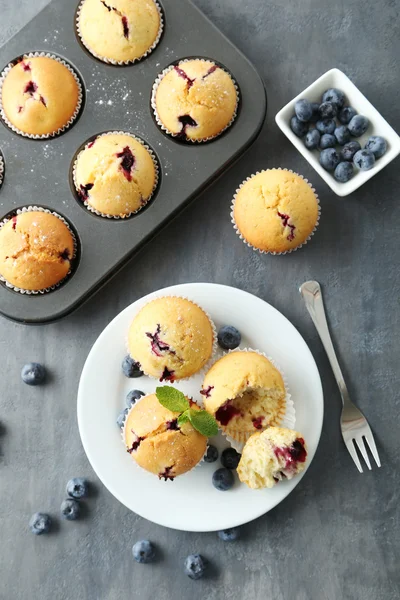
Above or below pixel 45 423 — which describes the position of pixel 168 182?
above

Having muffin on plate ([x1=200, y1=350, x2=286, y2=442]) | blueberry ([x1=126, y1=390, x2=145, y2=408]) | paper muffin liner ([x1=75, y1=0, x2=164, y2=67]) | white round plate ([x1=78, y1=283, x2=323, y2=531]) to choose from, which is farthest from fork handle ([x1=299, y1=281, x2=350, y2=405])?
paper muffin liner ([x1=75, y1=0, x2=164, y2=67])

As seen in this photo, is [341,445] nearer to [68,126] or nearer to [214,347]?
[214,347]

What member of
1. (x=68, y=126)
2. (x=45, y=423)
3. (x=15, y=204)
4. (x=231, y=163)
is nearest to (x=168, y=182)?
(x=231, y=163)

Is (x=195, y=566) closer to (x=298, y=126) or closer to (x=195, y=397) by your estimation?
(x=195, y=397)

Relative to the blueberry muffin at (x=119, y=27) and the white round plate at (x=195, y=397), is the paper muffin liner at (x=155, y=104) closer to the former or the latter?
the blueberry muffin at (x=119, y=27)

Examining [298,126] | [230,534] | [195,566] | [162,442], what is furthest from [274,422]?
[298,126]
